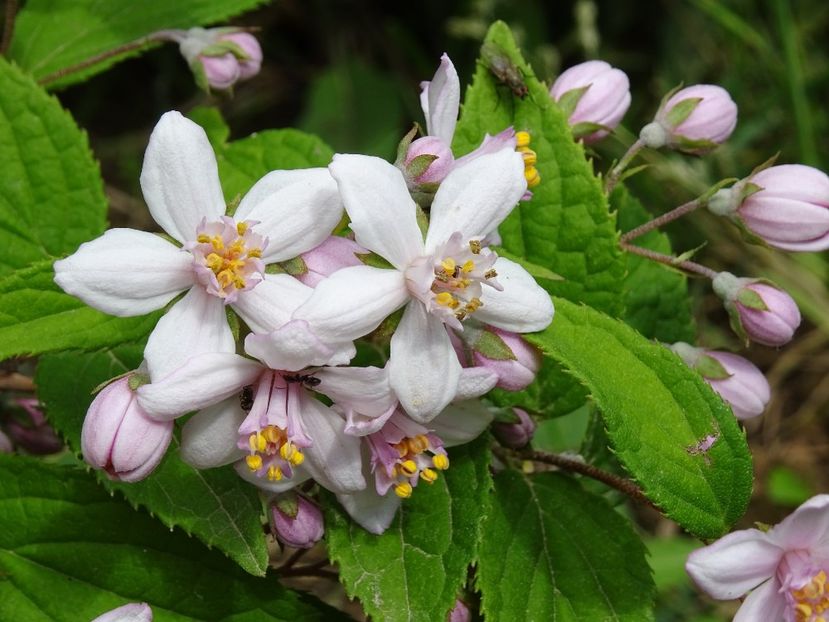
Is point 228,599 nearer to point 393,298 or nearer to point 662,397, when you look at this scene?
point 393,298

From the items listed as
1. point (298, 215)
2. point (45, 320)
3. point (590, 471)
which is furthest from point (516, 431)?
point (45, 320)

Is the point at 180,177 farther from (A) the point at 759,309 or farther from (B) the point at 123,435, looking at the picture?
(A) the point at 759,309

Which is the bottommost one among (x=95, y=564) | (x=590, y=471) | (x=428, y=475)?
(x=95, y=564)

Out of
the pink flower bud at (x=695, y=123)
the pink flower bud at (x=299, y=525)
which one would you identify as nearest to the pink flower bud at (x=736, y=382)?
the pink flower bud at (x=695, y=123)

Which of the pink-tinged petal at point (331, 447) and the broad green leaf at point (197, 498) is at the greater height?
the pink-tinged petal at point (331, 447)

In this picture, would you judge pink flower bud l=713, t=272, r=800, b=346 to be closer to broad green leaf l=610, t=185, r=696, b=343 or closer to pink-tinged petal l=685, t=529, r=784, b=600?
broad green leaf l=610, t=185, r=696, b=343

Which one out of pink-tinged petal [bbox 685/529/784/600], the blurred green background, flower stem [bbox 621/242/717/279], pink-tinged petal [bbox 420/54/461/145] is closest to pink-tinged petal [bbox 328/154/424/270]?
pink-tinged petal [bbox 420/54/461/145]

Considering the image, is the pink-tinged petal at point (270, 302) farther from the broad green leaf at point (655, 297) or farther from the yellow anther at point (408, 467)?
the broad green leaf at point (655, 297)

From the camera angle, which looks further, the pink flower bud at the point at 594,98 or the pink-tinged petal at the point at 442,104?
the pink flower bud at the point at 594,98
